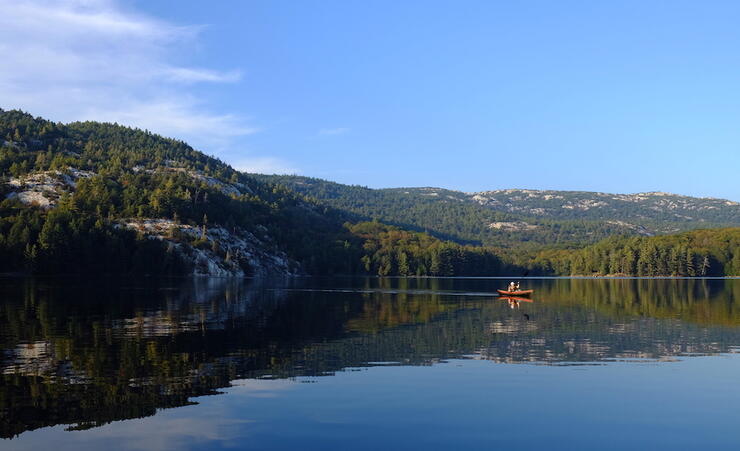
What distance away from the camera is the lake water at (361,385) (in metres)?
27.0

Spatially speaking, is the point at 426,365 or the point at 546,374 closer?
the point at 546,374

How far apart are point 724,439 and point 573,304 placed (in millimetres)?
80608

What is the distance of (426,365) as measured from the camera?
146 feet

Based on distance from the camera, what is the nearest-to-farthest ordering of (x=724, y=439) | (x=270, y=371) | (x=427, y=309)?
(x=724, y=439) → (x=270, y=371) → (x=427, y=309)

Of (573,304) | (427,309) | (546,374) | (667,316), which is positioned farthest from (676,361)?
(573,304)

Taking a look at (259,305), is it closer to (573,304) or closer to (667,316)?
(573,304)

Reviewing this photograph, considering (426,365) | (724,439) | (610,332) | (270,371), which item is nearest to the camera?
(724,439)

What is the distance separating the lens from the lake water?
88.6 ft

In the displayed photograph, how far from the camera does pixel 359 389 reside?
35.8 meters

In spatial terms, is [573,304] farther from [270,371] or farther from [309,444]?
[309,444]

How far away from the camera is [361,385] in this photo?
36.9 metres

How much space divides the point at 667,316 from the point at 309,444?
228 feet

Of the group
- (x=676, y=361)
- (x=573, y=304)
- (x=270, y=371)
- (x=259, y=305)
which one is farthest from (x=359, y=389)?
(x=573, y=304)

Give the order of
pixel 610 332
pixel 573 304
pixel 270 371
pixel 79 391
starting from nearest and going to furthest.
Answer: pixel 79 391 → pixel 270 371 → pixel 610 332 → pixel 573 304
